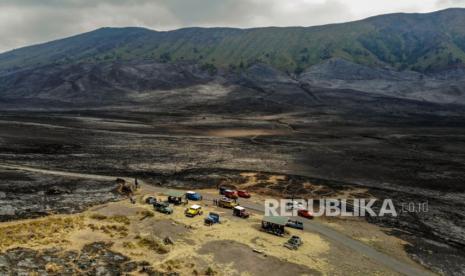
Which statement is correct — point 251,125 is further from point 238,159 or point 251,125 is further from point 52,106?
point 52,106

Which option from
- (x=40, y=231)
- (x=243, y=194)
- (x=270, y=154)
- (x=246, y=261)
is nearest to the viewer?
(x=246, y=261)

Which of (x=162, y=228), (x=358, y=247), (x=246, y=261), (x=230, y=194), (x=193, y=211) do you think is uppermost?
(x=230, y=194)

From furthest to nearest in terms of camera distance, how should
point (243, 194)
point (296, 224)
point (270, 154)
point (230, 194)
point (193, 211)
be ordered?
point (270, 154) → point (243, 194) → point (230, 194) → point (193, 211) → point (296, 224)

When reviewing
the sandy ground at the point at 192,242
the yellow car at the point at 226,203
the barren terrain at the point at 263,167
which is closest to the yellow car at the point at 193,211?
the sandy ground at the point at 192,242

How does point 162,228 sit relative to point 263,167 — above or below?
below

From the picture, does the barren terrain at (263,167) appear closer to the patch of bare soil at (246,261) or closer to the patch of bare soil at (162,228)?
the patch of bare soil at (246,261)

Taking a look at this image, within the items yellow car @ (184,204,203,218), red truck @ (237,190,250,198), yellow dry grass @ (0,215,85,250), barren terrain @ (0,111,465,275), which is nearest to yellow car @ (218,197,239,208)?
yellow car @ (184,204,203,218)

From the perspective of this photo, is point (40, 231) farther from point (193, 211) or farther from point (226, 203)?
point (226, 203)

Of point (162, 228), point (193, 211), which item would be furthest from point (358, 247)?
point (162, 228)
